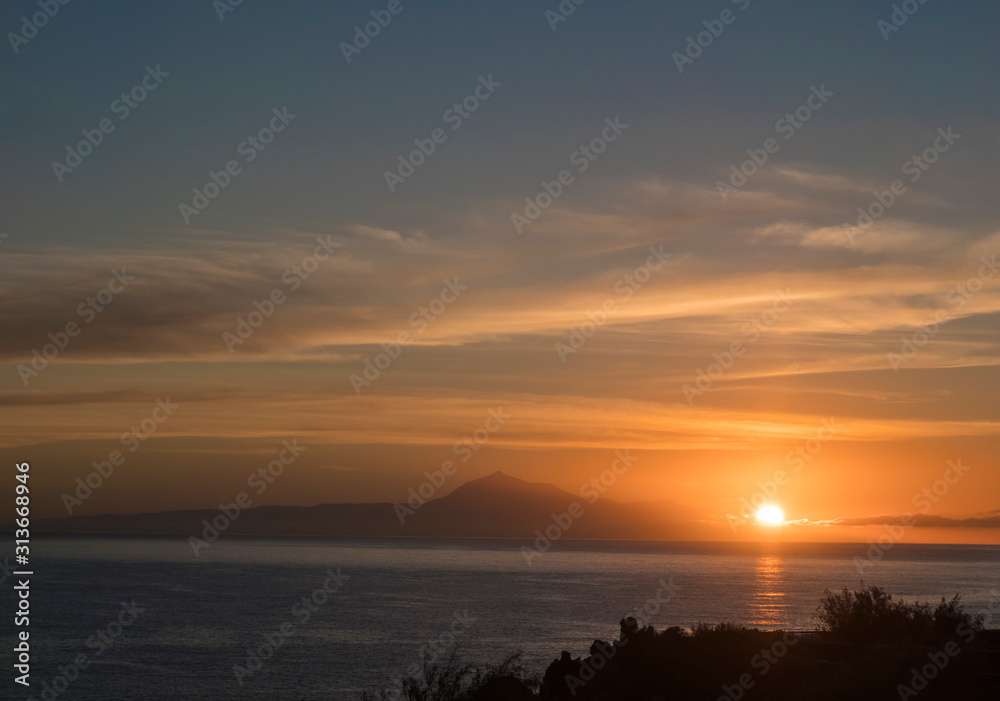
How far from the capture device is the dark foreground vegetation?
76.0ft

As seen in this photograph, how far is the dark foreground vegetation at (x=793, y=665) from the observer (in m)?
23.2

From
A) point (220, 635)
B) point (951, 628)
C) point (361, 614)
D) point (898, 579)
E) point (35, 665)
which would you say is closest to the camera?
point (951, 628)

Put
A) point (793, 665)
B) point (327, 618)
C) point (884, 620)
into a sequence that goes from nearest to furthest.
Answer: point (793, 665), point (884, 620), point (327, 618)

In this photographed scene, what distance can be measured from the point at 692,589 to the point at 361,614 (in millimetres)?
58007

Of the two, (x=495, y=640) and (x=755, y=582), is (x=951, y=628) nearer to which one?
(x=495, y=640)

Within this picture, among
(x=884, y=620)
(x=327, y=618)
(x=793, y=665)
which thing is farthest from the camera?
(x=327, y=618)

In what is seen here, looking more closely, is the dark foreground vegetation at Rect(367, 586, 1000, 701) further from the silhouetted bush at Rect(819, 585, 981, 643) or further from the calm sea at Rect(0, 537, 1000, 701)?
the calm sea at Rect(0, 537, 1000, 701)

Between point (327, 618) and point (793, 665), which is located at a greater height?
point (327, 618)

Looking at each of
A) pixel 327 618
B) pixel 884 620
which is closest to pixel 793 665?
pixel 884 620

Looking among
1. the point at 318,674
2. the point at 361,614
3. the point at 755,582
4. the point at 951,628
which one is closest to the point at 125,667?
the point at 318,674

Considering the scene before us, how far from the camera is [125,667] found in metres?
54.8

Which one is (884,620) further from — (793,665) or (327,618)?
(327,618)

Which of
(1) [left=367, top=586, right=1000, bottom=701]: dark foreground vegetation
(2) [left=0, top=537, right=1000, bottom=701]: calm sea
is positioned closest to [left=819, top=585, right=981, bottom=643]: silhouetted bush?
(1) [left=367, top=586, right=1000, bottom=701]: dark foreground vegetation

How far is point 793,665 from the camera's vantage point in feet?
90.2
